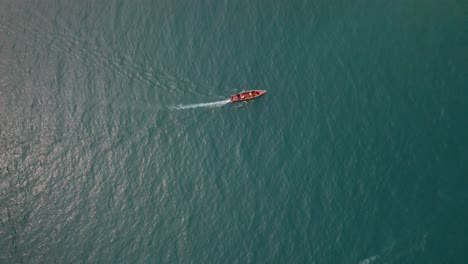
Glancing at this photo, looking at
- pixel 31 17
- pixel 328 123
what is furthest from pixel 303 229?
pixel 31 17

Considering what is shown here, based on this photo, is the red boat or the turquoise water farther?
the red boat

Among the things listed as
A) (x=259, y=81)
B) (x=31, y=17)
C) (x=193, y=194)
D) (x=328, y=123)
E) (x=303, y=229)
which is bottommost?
(x=303, y=229)

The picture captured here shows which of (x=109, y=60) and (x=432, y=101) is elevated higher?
(x=109, y=60)

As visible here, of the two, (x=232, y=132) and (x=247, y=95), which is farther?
(x=247, y=95)

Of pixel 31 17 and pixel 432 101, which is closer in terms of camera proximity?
pixel 432 101

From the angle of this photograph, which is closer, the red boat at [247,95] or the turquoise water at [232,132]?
the turquoise water at [232,132]

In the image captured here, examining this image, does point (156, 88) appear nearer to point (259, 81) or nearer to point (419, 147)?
point (259, 81)

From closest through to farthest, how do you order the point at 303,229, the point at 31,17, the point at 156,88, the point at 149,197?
the point at 303,229
the point at 149,197
the point at 156,88
the point at 31,17

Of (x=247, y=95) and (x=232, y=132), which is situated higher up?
(x=247, y=95)
